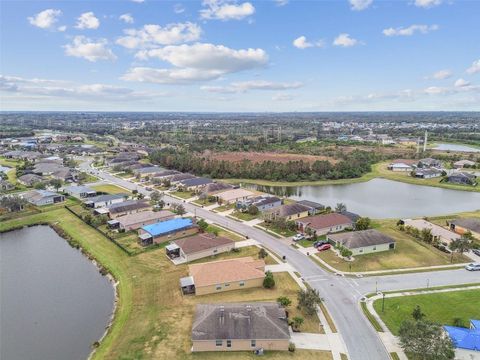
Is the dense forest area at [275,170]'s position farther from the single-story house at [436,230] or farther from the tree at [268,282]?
the tree at [268,282]

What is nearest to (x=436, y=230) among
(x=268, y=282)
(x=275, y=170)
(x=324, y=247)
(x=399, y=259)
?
(x=399, y=259)

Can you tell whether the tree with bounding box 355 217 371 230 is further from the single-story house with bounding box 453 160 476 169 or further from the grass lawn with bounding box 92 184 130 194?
the single-story house with bounding box 453 160 476 169

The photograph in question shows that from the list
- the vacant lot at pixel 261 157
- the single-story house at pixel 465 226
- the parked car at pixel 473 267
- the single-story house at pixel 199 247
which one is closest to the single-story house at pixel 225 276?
the single-story house at pixel 199 247

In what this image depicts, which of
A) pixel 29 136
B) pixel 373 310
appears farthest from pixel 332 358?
pixel 29 136

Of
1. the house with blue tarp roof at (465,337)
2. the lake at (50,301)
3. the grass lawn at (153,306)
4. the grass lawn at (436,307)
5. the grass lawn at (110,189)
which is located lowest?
the lake at (50,301)

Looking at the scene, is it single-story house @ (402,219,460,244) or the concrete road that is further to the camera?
single-story house @ (402,219,460,244)

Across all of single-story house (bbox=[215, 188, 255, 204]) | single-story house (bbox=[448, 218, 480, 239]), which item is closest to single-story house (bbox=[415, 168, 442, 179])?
single-story house (bbox=[448, 218, 480, 239])
